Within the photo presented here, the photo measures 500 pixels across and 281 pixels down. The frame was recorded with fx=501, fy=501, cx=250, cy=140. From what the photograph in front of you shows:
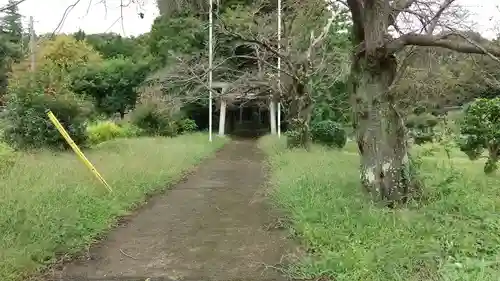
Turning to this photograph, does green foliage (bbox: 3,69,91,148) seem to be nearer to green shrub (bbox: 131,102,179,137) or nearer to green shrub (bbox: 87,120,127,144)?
green shrub (bbox: 87,120,127,144)

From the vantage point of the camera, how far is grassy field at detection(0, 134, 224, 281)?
5238 mm

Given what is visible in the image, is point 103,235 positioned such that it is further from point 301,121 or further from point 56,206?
point 301,121

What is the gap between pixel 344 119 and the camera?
3058cm

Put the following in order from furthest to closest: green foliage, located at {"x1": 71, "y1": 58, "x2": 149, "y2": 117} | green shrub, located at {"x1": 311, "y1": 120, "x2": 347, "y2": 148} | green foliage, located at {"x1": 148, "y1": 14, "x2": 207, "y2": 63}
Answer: green foliage, located at {"x1": 71, "y1": 58, "x2": 149, "y2": 117} → green foliage, located at {"x1": 148, "y1": 14, "x2": 207, "y2": 63} → green shrub, located at {"x1": 311, "y1": 120, "x2": 347, "y2": 148}

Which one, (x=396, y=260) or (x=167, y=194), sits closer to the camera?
(x=396, y=260)

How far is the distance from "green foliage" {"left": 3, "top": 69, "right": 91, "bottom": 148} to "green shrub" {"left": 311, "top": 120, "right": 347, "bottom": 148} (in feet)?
34.7

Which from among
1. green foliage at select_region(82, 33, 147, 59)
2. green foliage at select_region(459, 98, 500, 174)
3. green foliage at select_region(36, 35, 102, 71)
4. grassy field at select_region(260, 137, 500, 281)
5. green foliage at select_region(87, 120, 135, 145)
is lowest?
grassy field at select_region(260, 137, 500, 281)

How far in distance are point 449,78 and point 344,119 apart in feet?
45.2

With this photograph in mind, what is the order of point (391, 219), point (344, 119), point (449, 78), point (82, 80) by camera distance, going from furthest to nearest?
1. point (82, 80)
2. point (344, 119)
3. point (449, 78)
4. point (391, 219)

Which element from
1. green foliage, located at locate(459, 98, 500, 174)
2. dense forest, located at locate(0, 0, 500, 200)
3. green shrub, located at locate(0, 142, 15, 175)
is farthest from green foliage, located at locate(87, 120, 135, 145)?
green foliage, located at locate(459, 98, 500, 174)

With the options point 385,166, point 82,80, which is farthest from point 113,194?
point 82,80

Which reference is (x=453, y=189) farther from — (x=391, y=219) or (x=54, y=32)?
(x=54, y=32)

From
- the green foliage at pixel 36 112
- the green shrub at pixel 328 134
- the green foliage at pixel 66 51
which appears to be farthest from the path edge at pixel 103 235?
the green foliage at pixel 66 51

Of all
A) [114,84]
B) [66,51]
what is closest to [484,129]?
[66,51]
